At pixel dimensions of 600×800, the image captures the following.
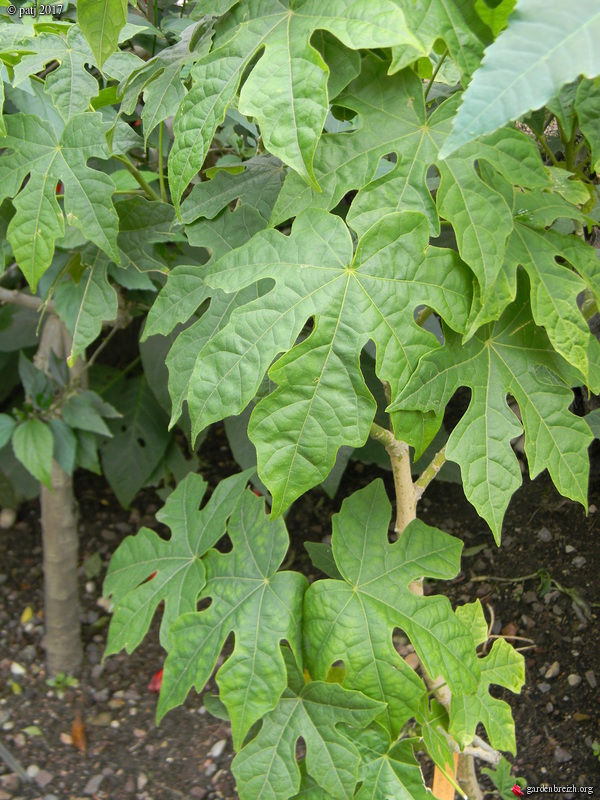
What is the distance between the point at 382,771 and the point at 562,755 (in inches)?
23.5

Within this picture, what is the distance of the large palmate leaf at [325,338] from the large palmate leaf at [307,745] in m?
0.35

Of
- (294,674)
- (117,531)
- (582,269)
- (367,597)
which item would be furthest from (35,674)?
(582,269)

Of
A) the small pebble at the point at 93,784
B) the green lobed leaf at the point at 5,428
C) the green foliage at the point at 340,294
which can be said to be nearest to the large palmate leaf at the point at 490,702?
the green foliage at the point at 340,294

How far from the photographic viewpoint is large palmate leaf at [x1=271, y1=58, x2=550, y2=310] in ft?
2.27

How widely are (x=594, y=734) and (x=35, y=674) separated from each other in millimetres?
1249

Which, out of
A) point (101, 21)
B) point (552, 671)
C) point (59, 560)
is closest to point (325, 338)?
point (101, 21)

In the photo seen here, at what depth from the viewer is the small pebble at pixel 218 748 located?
1510 mm

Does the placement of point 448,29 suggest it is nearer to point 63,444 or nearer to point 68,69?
point 68,69

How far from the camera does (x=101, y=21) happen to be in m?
0.76

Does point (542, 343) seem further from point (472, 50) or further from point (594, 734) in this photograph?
point (594, 734)

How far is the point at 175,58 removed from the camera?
2.68ft

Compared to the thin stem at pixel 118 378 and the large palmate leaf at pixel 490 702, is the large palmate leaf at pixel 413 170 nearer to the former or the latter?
the large palmate leaf at pixel 490 702

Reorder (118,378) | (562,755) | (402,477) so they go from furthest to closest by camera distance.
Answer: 1. (118,378)
2. (562,755)
3. (402,477)

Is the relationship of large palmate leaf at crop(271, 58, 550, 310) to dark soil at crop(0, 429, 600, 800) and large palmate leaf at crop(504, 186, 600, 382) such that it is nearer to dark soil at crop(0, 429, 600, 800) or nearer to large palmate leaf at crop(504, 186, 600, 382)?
large palmate leaf at crop(504, 186, 600, 382)
